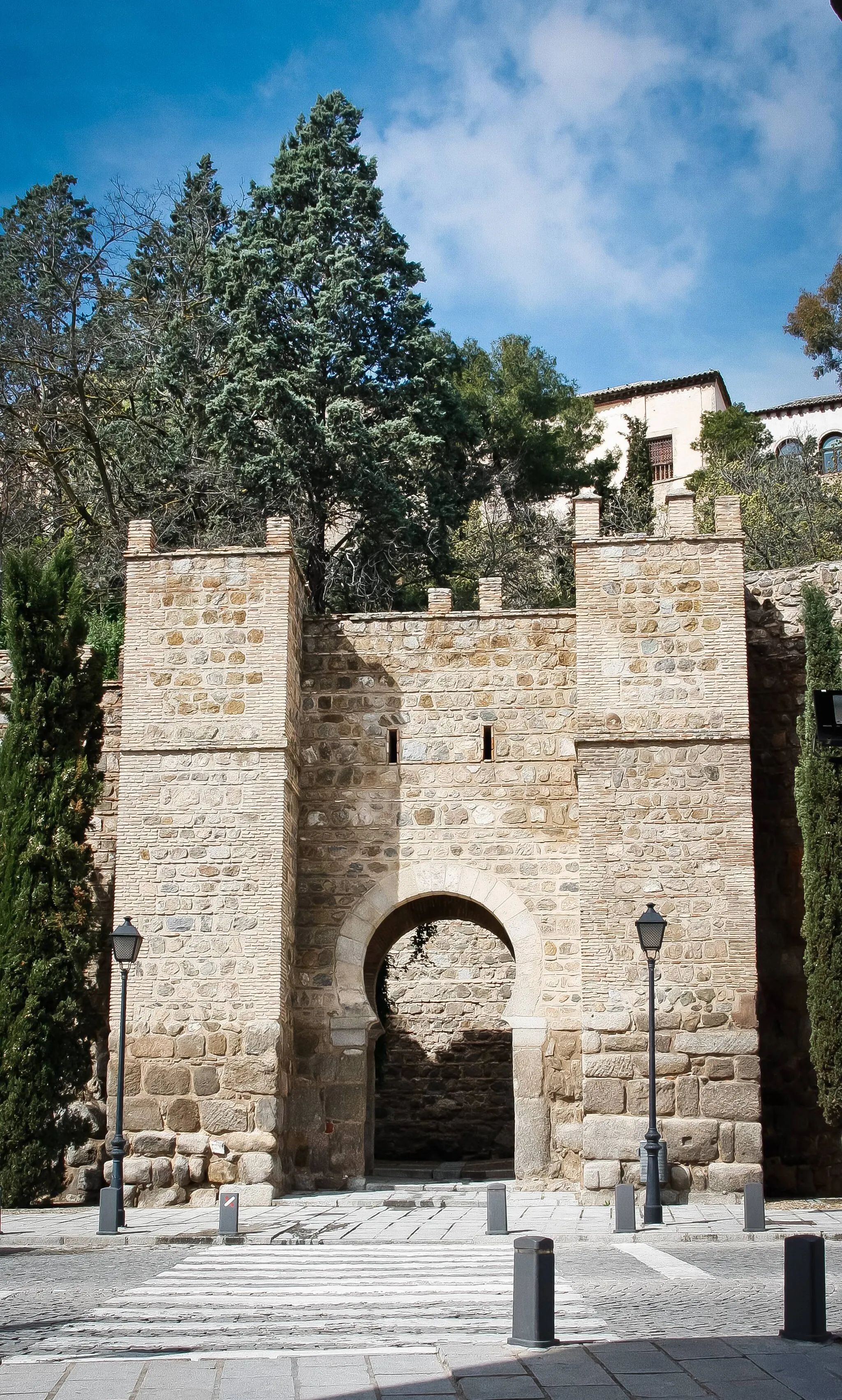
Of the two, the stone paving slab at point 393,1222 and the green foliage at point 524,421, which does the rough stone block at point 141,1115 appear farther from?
the green foliage at point 524,421

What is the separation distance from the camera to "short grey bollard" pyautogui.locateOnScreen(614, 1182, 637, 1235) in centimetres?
1032

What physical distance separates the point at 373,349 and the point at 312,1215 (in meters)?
14.7

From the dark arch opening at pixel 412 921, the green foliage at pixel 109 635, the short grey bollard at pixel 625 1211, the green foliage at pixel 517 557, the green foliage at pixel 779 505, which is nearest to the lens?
the short grey bollard at pixel 625 1211

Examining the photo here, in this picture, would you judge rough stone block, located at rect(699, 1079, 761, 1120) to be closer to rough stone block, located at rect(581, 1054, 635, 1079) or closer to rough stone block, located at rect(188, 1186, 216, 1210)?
rough stone block, located at rect(581, 1054, 635, 1079)

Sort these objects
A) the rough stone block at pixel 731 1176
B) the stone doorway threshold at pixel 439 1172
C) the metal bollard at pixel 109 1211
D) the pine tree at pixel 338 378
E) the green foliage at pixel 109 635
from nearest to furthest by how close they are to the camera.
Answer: the metal bollard at pixel 109 1211, the rough stone block at pixel 731 1176, the stone doorway threshold at pixel 439 1172, the green foliage at pixel 109 635, the pine tree at pixel 338 378

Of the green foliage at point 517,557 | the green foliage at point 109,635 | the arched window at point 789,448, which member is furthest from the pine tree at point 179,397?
the arched window at point 789,448

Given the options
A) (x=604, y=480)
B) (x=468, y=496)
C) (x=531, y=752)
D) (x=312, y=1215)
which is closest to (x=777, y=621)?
(x=531, y=752)

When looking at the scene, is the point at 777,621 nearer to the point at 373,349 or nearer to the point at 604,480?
the point at 373,349

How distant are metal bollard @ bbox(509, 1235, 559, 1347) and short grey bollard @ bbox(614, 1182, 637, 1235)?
440 centimetres

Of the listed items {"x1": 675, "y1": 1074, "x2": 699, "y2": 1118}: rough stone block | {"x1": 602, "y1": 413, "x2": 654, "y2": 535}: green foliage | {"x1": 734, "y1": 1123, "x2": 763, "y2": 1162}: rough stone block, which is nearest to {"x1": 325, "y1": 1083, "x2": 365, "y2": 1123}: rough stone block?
{"x1": 675, "y1": 1074, "x2": 699, "y2": 1118}: rough stone block

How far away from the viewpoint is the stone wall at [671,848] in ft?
41.0

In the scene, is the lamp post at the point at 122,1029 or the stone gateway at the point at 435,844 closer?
the lamp post at the point at 122,1029

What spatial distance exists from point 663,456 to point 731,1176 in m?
26.8

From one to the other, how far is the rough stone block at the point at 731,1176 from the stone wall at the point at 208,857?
3871 mm
